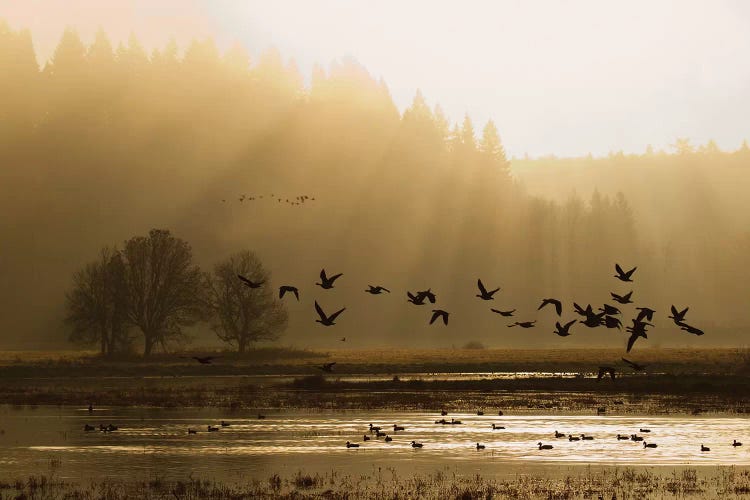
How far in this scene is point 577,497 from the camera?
36219mm

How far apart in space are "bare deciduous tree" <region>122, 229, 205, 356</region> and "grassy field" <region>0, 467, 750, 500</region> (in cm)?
8161

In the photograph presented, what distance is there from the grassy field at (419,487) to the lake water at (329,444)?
6.31 feet

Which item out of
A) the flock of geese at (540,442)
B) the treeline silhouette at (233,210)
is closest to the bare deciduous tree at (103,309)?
the treeline silhouette at (233,210)

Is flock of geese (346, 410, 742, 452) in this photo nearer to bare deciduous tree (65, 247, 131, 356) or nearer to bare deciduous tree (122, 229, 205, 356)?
bare deciduous tree (65, 247, 131, 356)

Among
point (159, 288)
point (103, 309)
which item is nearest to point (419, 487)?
point (103, 309)

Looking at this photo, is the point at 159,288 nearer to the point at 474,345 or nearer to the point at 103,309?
the point at 103,309

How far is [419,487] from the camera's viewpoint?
38250 mm

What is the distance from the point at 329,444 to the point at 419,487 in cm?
1260

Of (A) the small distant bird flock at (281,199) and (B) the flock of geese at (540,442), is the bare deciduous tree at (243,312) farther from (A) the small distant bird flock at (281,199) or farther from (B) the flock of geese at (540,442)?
(B) the flock of geese at (540,442)

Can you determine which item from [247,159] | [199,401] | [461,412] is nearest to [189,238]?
[247,159]

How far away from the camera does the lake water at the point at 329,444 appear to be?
4366cm

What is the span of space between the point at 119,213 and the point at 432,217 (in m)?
51.9

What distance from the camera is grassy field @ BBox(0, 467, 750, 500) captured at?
36.6 metres

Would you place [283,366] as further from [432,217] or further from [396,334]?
[432,217]
